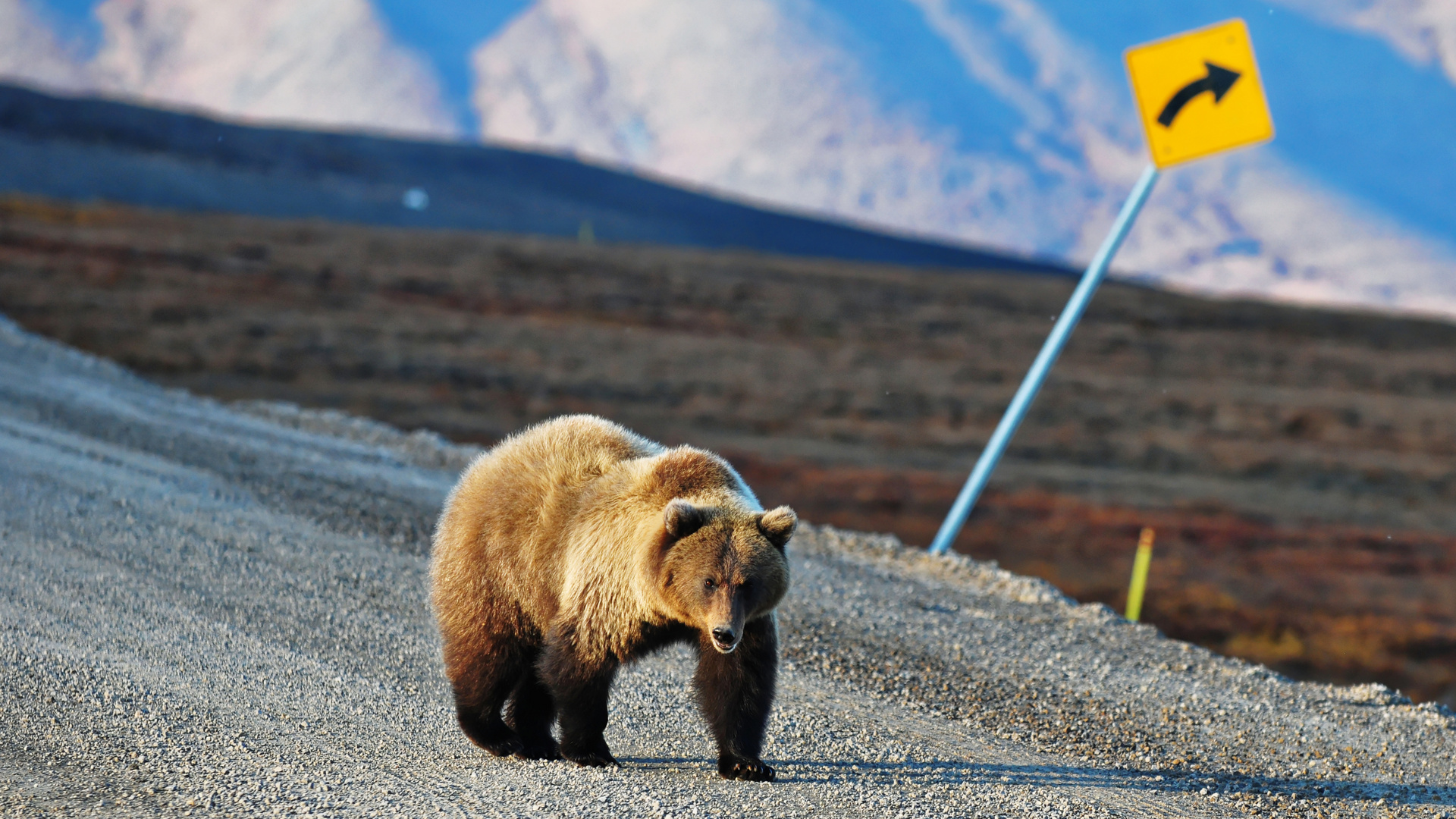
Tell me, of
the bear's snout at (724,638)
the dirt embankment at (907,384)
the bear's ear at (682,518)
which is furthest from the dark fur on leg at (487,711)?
the dirt embankment at (907,384)

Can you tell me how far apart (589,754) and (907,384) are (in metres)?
28.2

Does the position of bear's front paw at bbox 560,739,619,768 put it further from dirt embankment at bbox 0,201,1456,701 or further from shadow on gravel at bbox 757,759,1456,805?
dirt embankment at bbox 0,201,1456,701

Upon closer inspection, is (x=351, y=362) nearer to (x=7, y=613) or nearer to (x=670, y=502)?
(x=7, y=613)

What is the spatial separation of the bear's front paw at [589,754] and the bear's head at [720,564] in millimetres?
817

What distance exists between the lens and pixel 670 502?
15.6 ft

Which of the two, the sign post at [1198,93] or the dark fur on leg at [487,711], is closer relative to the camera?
the dark fur on leg at [487,711]

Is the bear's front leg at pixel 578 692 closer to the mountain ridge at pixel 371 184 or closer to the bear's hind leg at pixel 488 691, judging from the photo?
the bear's hind leg at pixel 488 691

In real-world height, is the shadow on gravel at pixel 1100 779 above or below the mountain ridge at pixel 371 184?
above

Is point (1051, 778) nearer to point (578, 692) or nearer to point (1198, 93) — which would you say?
point (578, 692)

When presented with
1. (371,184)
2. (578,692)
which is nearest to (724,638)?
(578,692)

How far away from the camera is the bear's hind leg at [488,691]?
17.5 ft

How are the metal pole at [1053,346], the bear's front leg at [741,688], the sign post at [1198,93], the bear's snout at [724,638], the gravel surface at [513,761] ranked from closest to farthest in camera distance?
the bear's snout at [724,638] → the bear's front leg at [741,688] → the gravel surface at [513,761] → the sign post at [1198,93] → the metal pole at [1053,346]

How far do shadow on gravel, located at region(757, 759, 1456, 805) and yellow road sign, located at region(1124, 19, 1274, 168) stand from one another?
5056 mm

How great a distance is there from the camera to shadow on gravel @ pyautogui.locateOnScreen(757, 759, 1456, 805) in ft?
18.6
